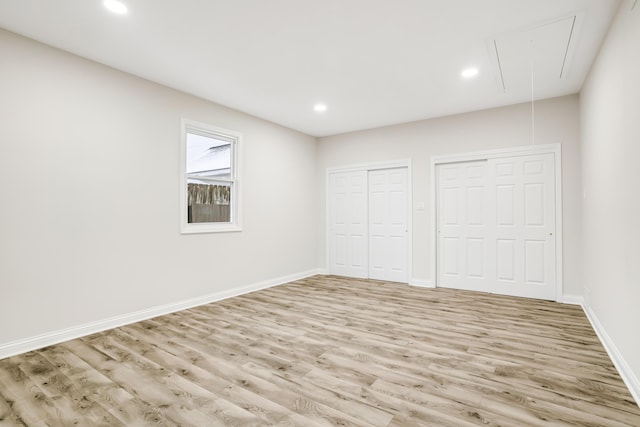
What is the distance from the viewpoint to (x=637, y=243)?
6.55 feet

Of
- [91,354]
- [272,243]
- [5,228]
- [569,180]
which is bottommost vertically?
[91,354]

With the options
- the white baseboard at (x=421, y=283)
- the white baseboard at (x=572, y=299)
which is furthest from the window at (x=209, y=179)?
the white baseboard at (x=572, y=299)

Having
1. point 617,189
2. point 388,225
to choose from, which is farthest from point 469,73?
point 388,225

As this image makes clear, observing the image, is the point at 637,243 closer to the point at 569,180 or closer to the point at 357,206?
the point at 569,180

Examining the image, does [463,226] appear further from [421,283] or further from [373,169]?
[373,169]

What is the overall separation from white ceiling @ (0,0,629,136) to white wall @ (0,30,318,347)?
30 centimetres

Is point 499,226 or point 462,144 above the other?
point 462,144

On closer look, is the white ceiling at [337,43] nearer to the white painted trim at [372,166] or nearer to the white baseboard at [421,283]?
the white painted trim at [372,166]

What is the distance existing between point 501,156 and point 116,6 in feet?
15.8

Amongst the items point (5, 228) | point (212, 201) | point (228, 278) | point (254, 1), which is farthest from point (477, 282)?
point (5, 228)

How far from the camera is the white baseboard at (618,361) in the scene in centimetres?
202

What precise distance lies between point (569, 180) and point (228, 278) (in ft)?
15.9

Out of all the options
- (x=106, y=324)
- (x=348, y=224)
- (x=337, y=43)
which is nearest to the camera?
(x=337, y=43)

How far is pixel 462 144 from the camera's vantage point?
4977mm
